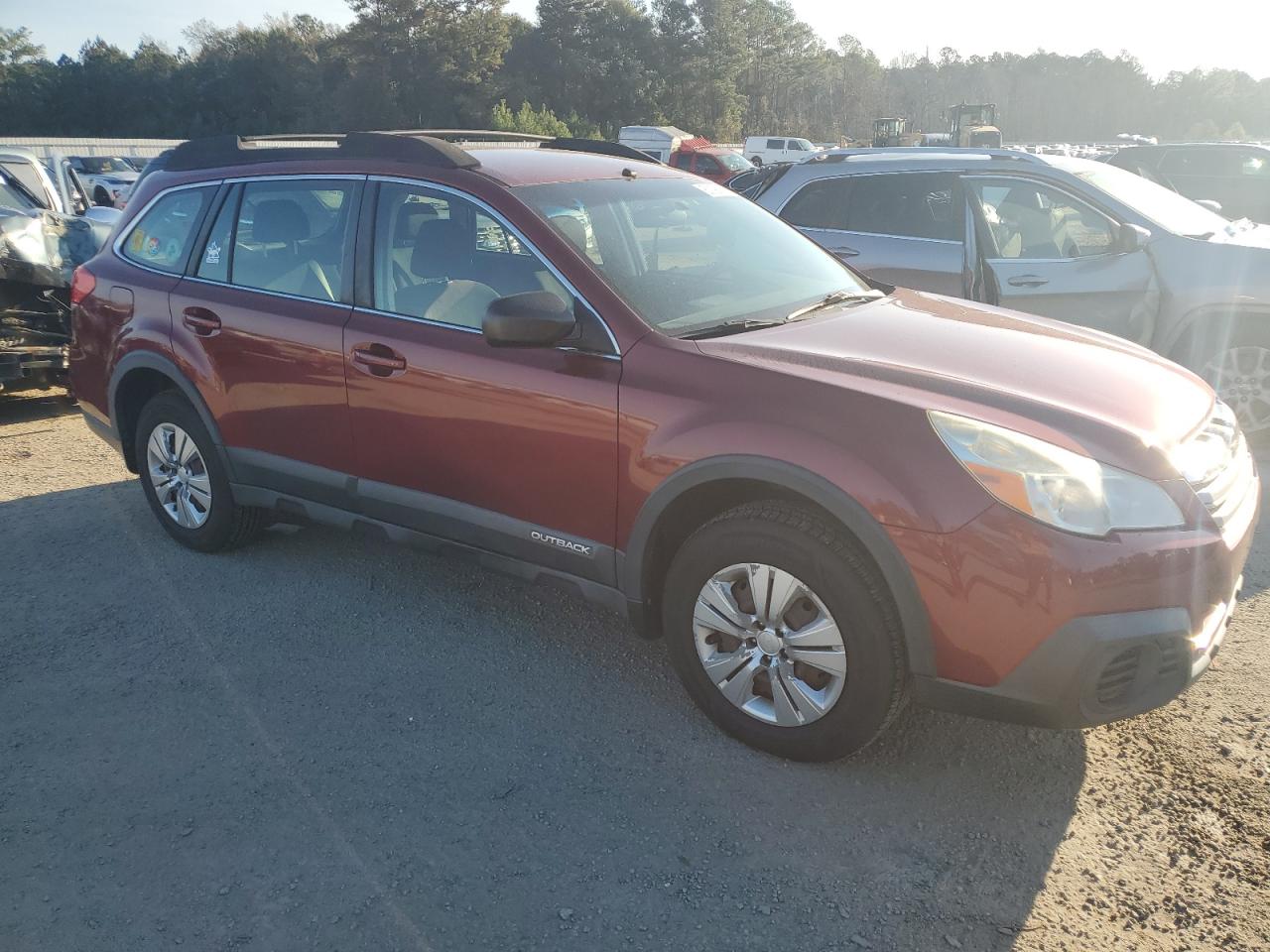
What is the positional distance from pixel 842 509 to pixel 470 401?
1435 mm

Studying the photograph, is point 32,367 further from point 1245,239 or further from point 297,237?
point 1245,239

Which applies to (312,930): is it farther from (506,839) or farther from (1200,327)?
(1200,327)

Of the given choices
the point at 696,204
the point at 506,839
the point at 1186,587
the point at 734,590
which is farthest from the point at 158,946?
the point at 696,204

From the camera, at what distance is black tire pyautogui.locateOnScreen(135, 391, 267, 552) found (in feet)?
15.4

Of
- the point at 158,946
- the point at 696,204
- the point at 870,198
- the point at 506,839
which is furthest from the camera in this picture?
the point at 870,198

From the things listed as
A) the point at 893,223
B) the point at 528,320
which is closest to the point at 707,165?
the point at 893,223

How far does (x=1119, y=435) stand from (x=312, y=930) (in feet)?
7.96

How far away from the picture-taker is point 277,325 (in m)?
4.21

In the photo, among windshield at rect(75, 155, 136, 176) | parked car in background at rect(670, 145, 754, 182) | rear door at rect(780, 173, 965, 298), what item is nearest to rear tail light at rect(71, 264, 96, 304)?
rear door at rect(780, 173, 965, 298)

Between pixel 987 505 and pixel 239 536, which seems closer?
pixel 987 505

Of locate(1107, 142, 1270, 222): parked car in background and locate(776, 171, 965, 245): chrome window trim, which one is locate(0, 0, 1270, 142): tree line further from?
locate(776, 171, 965, 245): chrome window trim

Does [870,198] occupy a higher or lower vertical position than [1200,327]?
higher

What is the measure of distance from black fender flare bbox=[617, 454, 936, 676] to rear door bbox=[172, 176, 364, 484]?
1.60m

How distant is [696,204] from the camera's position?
4199 mm
